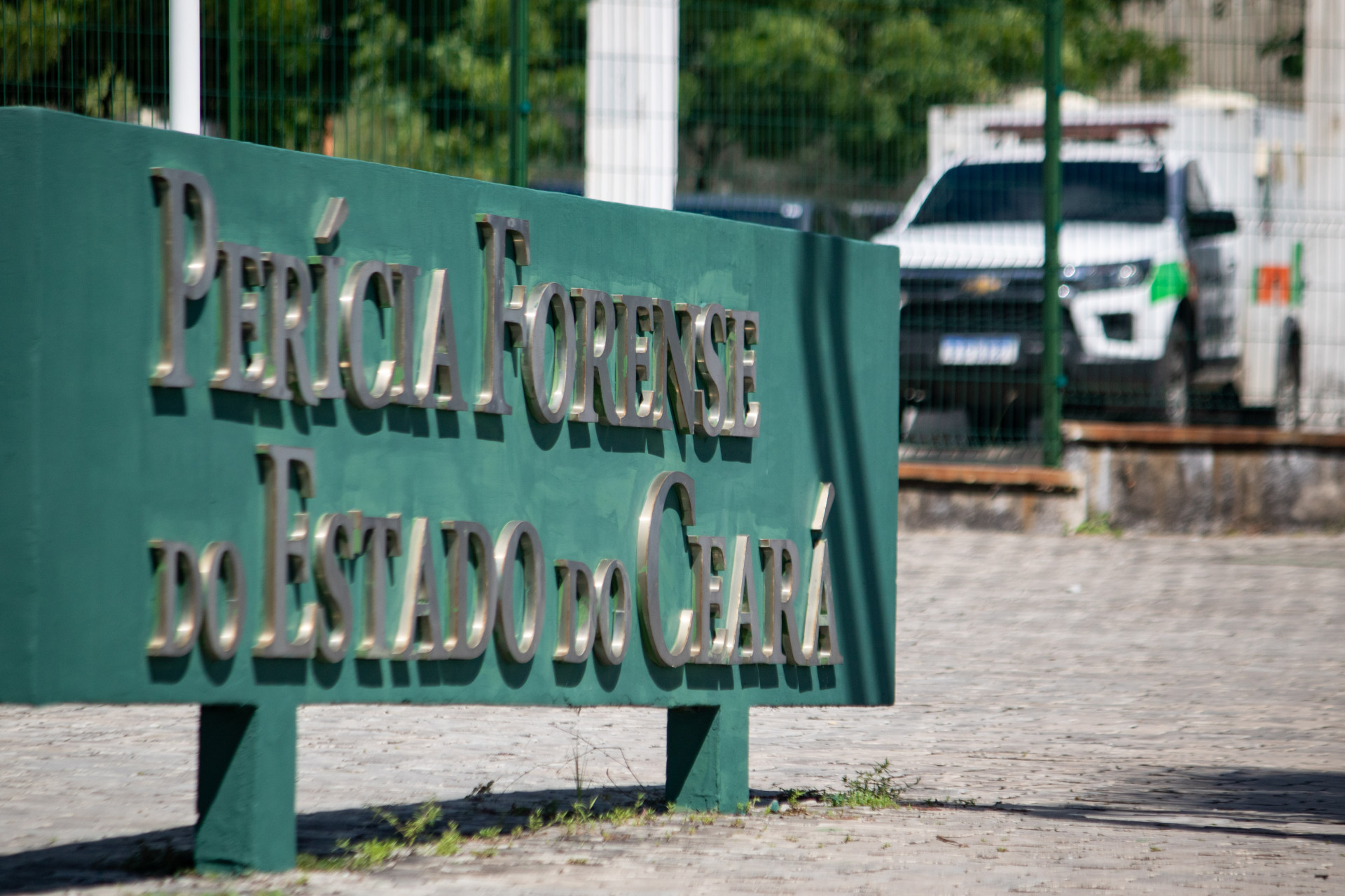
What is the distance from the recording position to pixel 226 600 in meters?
4.02

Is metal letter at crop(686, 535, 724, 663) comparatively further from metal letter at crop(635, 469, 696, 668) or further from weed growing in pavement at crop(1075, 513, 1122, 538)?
weed growing in pavement at crop(1075, 513, 1122, 538)

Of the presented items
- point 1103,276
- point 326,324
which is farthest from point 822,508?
point 1103,276

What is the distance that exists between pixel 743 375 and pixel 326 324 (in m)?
1.51

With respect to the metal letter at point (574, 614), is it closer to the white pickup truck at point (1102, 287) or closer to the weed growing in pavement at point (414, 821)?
the weed growing in pavement at point (414, 821)

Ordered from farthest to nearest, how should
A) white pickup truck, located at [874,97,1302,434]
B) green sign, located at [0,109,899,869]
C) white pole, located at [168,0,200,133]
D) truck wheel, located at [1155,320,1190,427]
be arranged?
truck wheel, located at [1155,320,1190,427] < white pickup truck, located at [874,97,1302,434] < white pole, located at [168,0,200,133] < green sign, located at [0,109,899,869]

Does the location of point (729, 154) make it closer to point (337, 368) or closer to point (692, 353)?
point (692, 353)

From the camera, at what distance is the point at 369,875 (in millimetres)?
4258

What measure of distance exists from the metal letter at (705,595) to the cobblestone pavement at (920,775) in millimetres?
470

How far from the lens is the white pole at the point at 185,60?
6.36m

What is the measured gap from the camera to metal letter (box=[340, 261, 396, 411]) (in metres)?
4.27

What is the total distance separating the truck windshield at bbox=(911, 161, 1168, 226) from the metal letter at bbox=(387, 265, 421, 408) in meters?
8.26

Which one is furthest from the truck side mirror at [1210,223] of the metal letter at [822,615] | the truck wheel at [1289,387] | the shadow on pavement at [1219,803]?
the metal letter at [822,615]

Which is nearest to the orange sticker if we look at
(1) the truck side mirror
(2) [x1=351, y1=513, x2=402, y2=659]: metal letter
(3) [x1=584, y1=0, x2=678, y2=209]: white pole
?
(1) the truck side mirror

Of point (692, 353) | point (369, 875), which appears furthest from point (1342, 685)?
point (369, 875)
